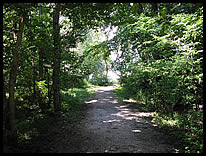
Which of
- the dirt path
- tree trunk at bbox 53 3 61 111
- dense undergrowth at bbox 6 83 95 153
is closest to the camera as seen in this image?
dense undergrowth at bbox 6 83 95 153

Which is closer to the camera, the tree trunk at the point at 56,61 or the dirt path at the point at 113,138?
the dirt path at the point at 113,138

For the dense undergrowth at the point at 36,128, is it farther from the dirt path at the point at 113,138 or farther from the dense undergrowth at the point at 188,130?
the dense undergrowth at the point at 188,130

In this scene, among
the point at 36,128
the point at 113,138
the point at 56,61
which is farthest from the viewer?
the point at 56,61

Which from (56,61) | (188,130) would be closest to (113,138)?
(188,130)

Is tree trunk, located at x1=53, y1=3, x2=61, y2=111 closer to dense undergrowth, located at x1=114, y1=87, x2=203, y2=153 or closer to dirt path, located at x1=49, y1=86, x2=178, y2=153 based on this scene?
dirt path, located at x1=49, y1=86, x2=178, y2=153

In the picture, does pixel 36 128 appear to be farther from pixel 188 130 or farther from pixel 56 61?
pixel 188 130

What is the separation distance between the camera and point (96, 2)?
3.29 m

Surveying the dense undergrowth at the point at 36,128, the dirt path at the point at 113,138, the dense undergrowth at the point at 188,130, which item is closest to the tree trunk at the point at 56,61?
the dense undergrowth at the point at 36,128

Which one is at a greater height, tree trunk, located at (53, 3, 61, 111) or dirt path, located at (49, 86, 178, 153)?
tree trunk, located at (53, 3, 61, 111)

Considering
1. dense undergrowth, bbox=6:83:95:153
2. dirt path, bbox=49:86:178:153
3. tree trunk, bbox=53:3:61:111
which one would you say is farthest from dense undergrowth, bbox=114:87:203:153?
tree trunk, bbox=53:3:61:111

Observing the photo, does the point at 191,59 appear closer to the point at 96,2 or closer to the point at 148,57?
the point at 148,57

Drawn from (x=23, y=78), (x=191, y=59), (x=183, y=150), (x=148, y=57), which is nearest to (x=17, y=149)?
(x=23, y=78)

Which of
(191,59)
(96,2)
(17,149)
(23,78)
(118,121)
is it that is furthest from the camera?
(118,121)

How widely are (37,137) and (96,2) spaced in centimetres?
389
